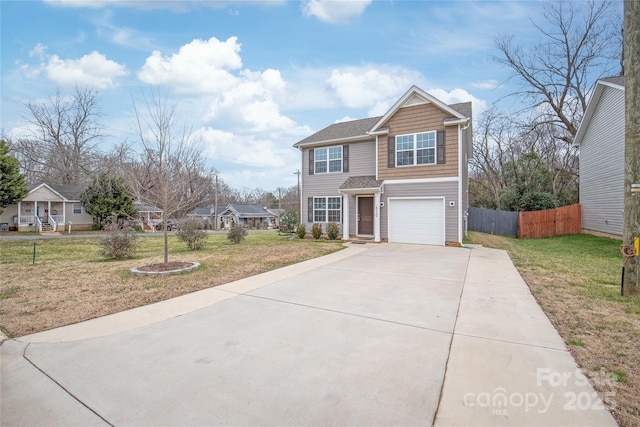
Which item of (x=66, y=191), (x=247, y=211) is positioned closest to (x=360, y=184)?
(x=66, y=191)

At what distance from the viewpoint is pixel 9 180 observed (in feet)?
69.5

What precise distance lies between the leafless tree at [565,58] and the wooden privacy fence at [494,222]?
8.73m

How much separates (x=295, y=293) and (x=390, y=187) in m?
9.48

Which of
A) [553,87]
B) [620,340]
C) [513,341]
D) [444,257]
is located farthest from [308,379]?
[553,87]

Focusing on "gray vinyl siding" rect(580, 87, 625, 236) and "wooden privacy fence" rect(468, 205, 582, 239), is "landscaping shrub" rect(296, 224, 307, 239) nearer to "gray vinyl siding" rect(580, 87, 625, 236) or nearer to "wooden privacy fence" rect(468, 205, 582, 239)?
"wooden privacy fence" rect(468, 205, 582, 239)

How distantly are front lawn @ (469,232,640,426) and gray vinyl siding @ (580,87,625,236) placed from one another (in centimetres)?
669

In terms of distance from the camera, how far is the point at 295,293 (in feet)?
18.6

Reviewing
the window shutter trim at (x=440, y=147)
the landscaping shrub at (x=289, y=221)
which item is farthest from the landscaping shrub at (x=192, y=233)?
the window shutter trim at (x=440, y=147)

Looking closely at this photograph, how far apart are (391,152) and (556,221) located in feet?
37.2

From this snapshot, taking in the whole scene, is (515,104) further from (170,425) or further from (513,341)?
(170,425)

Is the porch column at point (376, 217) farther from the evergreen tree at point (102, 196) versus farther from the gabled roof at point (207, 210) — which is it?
the gabled roof at point (207, 210)

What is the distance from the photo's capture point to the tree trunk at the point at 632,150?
5.31 m

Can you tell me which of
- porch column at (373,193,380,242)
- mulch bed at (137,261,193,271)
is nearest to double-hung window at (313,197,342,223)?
porch column at (373,193,380,242)

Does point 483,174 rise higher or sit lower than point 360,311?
higher
